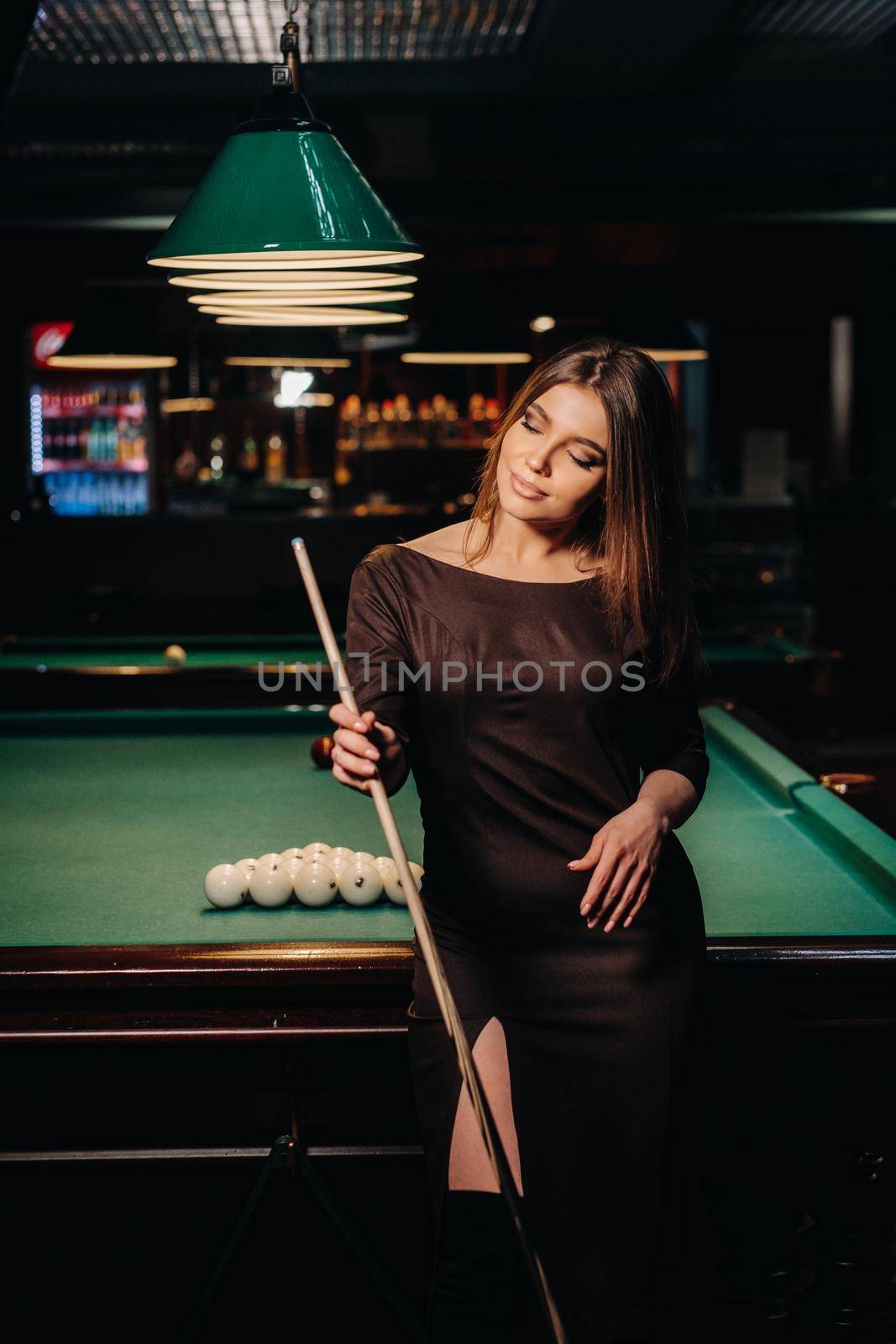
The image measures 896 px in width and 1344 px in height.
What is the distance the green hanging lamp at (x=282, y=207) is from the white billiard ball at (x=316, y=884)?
898mm

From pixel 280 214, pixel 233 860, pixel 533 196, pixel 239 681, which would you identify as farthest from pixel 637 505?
pixel 533 196

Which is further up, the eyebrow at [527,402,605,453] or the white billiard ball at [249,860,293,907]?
the eyebrow at [527,402,605,453]

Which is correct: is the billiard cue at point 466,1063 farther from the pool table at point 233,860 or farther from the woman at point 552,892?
the pool table at point 233,860

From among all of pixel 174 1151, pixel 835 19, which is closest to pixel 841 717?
pixel 835 19

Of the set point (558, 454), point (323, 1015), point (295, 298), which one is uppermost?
point (295, 298)

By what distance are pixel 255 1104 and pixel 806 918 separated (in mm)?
852

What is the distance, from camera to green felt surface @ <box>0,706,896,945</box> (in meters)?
2.08

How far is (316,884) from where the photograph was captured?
214cm

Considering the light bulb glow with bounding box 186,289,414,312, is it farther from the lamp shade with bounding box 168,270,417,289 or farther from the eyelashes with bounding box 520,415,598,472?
the eyelashes with bounding box 520,415,598,472

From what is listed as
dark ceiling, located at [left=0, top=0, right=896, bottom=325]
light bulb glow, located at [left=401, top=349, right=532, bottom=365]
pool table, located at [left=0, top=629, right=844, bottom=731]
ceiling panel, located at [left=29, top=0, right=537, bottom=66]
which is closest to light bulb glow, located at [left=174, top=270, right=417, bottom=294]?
pool table, located at [left=0, top=629, right=844, bottom=731]

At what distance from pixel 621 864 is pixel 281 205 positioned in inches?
41.2

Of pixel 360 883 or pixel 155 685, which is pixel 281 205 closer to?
pixel 360 883

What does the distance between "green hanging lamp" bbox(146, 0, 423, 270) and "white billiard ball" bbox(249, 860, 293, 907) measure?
90cm

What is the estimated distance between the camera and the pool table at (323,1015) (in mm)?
1905
